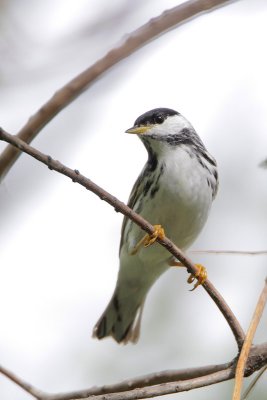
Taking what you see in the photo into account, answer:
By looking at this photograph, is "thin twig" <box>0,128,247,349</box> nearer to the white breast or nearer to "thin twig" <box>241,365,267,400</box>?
"thin twig" <box>241,365,267,400</box>

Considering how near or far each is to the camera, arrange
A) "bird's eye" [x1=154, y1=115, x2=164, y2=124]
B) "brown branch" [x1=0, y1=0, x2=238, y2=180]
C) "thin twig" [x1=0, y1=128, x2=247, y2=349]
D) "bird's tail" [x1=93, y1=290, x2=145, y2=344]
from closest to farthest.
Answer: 1. "brown branch" [x1=0, y1=0, x2=238, y2=180]
2. "thin twig" [x1=0, y1=128, x2=247, y2=349]
3. "bird's eye" [x1=154, y1=115, x2=164, y2=124]
4. "bird's tail" [x1=93, y1=290, x2=145, y2=344]

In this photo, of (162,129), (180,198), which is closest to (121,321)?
(180,198)

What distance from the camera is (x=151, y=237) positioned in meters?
3.62

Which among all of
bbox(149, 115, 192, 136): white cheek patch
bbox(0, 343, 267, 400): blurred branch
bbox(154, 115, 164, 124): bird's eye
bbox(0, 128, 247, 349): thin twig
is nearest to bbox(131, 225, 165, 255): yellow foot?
bbox(0, 128, 247, 349): thin twig

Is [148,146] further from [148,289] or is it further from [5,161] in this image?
[5,161]

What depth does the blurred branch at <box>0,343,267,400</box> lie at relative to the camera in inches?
86.9

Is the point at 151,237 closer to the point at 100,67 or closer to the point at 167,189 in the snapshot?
the point at 167,189

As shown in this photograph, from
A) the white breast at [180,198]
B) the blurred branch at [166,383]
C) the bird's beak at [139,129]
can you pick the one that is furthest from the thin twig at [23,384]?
the bird's beak at [139,129]

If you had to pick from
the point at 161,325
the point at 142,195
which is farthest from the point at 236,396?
the point at 161,325

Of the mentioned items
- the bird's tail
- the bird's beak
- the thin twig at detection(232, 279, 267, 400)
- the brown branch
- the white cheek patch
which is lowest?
the bird's tail

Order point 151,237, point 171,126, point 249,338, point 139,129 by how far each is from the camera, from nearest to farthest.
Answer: point 249,338 < point 151,237 < point 139,129 < point 171,126

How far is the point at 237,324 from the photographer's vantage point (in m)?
2.46

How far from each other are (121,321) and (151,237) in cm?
220

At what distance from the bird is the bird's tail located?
374 mm
